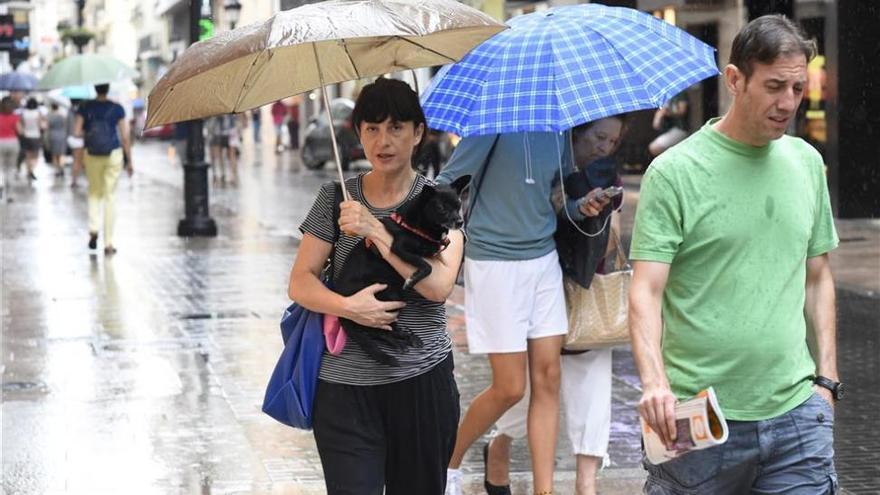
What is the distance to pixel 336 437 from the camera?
4609 millimetres

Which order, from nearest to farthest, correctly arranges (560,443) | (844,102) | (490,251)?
(490,251), (560,443), (844,102)

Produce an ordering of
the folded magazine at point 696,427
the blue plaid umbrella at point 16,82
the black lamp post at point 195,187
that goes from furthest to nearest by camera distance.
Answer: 1. the blue plaid umbrella at point 16,82
2. the black lamp post at point 195,187
3. the folded magazine at point 696,427

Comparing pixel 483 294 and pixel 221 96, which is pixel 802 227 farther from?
pixel 483 294

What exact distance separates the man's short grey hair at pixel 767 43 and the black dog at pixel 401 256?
3.37 ft

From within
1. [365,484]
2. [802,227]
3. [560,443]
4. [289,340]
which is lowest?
[560,443]

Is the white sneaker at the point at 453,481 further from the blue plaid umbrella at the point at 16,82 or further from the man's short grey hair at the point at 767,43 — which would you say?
the blue plaid umbrella at the point at 16,82

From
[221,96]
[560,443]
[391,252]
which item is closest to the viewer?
[391,252]

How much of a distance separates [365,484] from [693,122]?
23.3 meters

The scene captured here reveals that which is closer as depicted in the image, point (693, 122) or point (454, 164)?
point (454, 164)

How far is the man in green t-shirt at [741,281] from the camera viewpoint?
154 inches

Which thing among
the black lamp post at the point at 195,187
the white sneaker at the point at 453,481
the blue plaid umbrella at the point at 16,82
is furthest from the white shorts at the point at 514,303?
the blue plaid umbrella at the point at 16,82

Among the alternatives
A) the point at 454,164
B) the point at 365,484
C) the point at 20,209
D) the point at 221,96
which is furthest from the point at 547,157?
the point at 20,209

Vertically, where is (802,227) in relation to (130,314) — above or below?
above

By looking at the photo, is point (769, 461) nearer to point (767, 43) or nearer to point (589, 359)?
point (767, 43)
